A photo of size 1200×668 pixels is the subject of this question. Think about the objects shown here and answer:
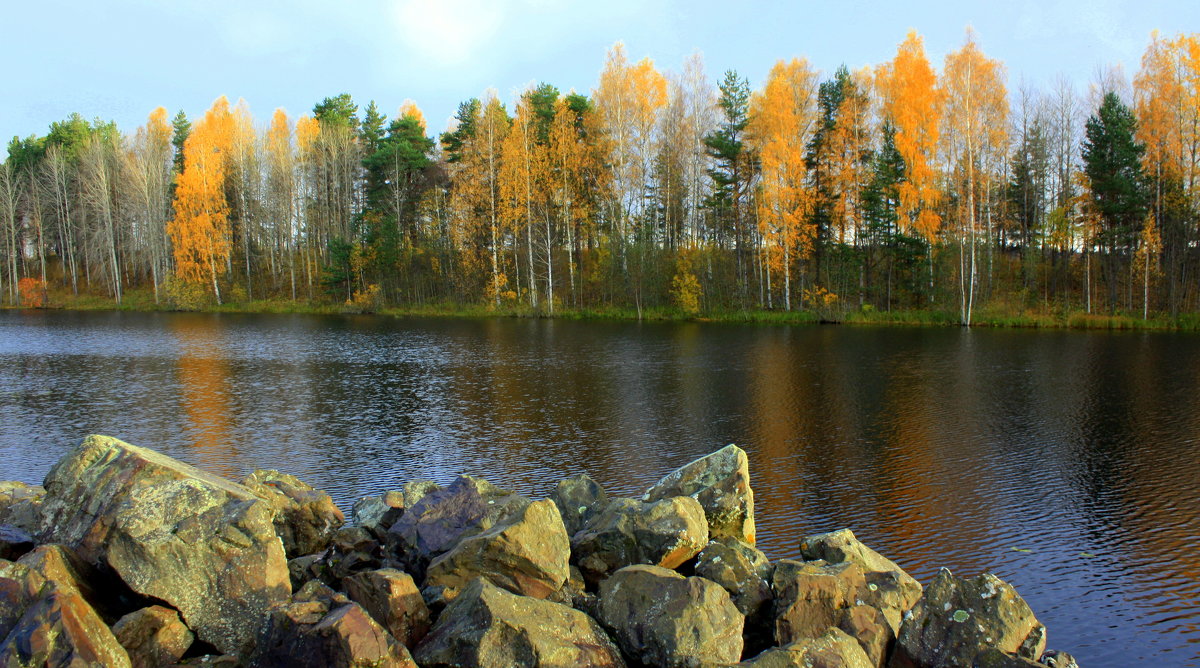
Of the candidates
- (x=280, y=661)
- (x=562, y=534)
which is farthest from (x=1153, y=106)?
(x=280, y=661)

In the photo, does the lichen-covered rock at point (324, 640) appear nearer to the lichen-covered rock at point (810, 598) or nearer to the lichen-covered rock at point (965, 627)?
the lichen-covered rock at point (810, 598)

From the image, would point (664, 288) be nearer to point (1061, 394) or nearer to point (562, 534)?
point (1061, 394)

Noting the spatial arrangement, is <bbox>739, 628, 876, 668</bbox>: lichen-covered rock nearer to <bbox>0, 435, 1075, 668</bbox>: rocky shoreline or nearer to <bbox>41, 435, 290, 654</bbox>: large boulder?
<bbox>0, 435, 1075, 668</bbox>: rocky shoreline

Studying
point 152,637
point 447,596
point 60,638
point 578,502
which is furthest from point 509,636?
point 578,502

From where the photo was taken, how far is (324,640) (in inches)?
223

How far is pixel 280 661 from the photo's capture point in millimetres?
5883

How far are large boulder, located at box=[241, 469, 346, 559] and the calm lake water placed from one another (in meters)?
2.36

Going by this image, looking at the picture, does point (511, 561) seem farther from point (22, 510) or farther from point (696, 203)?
point (696, 203)

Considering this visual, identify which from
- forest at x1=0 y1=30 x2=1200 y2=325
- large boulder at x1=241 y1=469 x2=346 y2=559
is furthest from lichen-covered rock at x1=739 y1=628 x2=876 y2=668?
forest at x1=0 y1=30 x2=1200 y2=325

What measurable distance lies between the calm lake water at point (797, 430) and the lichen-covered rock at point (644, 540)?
222 cm

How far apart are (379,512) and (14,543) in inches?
141

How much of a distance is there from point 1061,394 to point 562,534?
19.1 meters

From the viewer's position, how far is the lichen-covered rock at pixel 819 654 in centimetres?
574

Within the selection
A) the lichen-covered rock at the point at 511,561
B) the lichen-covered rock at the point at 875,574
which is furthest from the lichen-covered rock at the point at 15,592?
the lichen-covered rock at the point at 875,574
